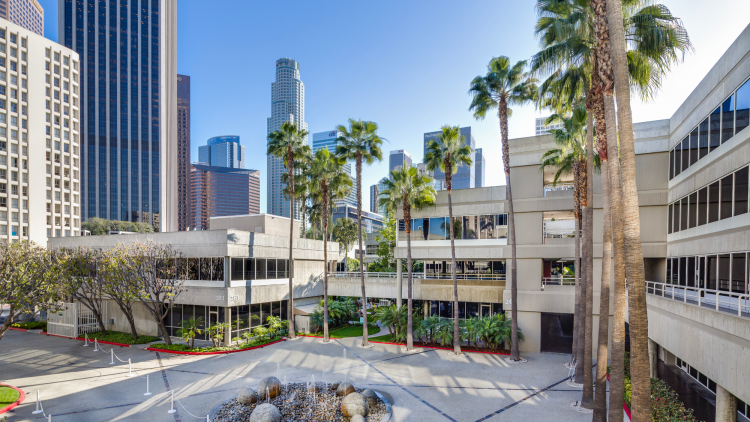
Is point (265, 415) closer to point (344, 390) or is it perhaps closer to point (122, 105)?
point (344, 390)

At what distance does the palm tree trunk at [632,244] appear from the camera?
8391 mm

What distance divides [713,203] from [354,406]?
50.4ft

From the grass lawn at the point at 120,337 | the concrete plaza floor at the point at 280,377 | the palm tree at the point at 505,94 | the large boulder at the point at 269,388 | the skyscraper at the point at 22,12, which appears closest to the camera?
the concrete plaza floor at the point at 280,377

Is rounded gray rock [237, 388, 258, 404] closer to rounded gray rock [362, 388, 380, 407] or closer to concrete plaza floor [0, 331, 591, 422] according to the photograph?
concrete plaza floor [0, 331, 591, 422]

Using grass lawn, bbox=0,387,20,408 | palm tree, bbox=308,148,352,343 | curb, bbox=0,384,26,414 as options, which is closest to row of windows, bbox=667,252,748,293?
palm tree, bbox=308,148,352,343

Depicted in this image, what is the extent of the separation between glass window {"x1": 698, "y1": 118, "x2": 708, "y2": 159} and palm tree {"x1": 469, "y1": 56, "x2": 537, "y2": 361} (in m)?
7.58

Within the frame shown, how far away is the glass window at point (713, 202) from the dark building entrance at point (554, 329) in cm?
1042

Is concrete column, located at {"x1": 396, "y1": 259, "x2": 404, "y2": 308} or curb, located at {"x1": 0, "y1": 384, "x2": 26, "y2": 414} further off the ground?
concrete column, located at {"x1": 396, "y1": 259, "x2": 404, "y2": 308}

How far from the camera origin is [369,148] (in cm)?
2566

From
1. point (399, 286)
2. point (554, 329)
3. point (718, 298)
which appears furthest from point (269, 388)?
point (554, 329)

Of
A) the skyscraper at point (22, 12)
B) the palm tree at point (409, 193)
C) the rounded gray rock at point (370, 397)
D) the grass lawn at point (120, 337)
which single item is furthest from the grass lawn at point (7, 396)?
the skyscraper at point (22, 12)

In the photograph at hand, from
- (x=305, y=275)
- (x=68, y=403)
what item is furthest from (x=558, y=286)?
(x=68, y=403)

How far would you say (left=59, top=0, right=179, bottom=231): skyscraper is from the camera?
127812mm

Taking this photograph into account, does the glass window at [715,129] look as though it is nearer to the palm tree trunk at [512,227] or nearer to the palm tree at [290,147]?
the palm tree trunk at [512,227]
